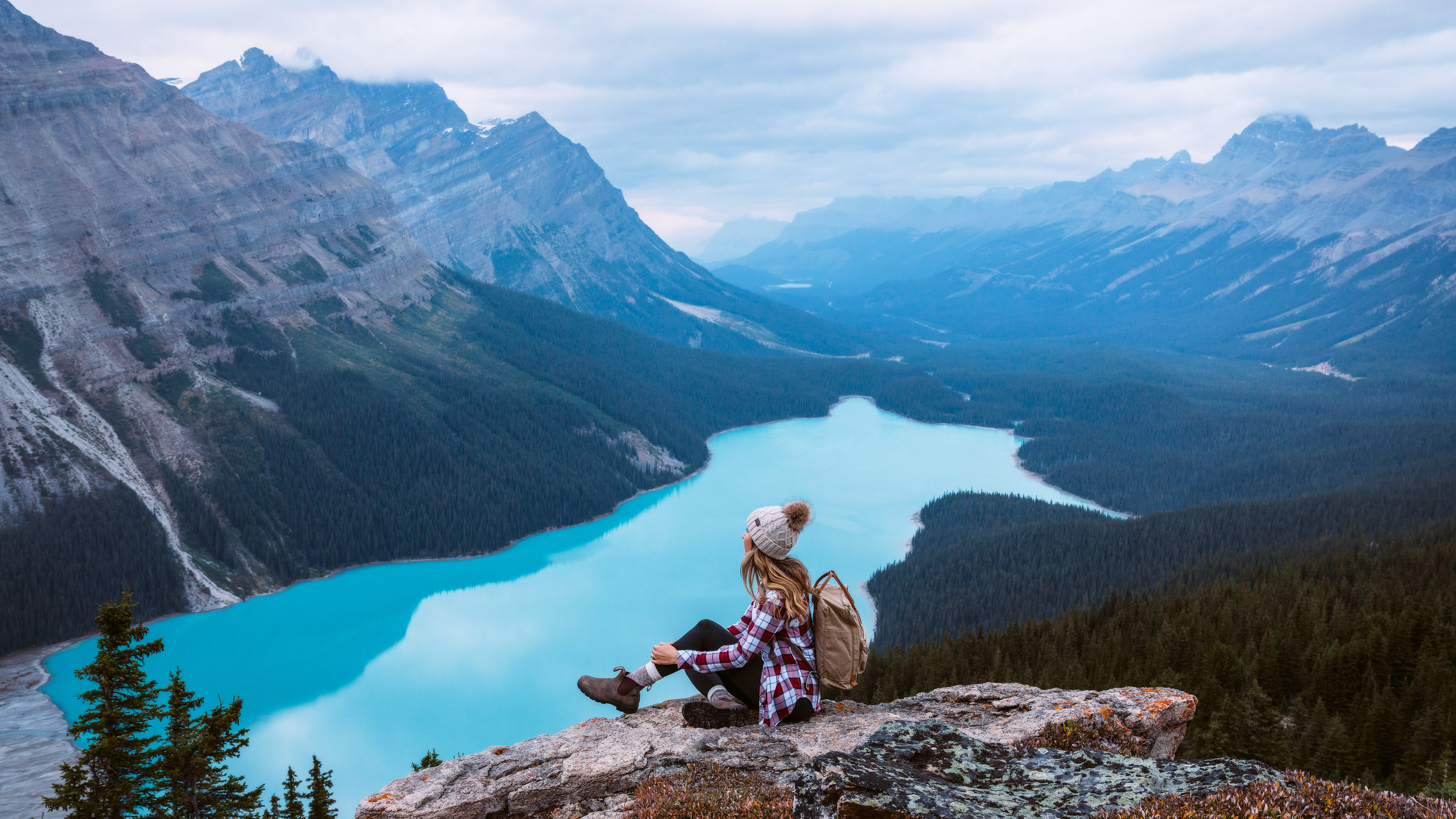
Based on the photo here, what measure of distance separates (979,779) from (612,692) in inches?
230

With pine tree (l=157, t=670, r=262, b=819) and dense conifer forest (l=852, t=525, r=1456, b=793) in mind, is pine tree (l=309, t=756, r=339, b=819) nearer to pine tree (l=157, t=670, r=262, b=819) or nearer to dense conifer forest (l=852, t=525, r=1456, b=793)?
pine tree (l=157, t=670, r=262, b=819)

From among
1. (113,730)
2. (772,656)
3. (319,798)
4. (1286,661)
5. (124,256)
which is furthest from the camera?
(124,256)

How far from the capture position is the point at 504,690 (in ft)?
191

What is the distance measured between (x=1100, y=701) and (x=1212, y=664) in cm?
2461

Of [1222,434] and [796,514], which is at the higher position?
[796,514]

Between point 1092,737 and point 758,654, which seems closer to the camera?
point 1092,737

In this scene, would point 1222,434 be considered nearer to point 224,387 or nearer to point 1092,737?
point 224,387

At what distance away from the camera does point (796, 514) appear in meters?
11.2

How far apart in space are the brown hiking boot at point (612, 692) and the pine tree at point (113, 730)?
17.3 m

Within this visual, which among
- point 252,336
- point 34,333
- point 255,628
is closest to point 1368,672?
point 255,628

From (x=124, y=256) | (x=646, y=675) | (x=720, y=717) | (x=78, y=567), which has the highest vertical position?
(x=124, y=256)

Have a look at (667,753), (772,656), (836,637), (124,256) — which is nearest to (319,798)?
(667,753)

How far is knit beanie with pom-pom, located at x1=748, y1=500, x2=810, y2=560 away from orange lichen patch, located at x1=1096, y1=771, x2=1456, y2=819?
4.82m

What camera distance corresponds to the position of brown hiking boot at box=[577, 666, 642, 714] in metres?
12.4
